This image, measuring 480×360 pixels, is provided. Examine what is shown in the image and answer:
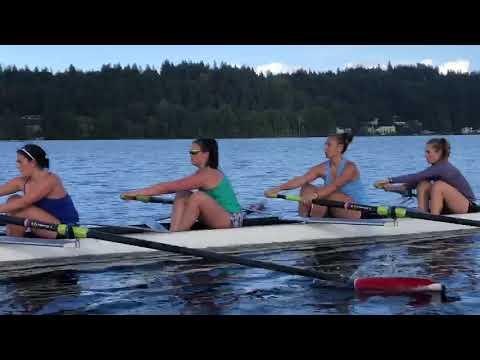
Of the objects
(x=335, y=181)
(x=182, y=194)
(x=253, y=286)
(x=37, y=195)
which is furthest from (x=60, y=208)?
(x=335, y=181)

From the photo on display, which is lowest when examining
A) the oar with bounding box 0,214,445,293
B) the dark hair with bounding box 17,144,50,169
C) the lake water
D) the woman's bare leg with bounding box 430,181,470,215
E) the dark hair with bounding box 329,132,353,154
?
the lake water

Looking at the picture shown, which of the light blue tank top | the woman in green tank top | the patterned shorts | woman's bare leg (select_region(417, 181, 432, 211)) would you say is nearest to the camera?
the woman in green tank top

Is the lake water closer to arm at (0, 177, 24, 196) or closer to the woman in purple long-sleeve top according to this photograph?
the woman in purple long-sleeve top

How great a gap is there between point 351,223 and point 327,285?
3.09 metres

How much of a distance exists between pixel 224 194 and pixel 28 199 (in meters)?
2.44

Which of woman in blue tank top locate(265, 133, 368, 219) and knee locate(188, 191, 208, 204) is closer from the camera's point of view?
knee locate(188, 191, 208, 204)

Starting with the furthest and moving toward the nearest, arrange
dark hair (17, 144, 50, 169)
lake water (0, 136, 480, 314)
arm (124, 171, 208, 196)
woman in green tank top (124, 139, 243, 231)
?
1. woman in green tank top (124, 139, 243, 231)
2. arm (124, 171, 208, 196)
3. dark hair (17, 144, 50, 169)
4. lake water (0, 136, 480, 314)

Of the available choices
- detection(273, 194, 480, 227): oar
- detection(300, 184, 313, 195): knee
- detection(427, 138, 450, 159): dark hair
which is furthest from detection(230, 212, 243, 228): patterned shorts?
detection(427, 138, 450, 159): dark hair

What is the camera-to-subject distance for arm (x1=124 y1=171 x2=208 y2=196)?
10500 millimetres

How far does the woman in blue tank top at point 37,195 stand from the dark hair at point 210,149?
5.60ft

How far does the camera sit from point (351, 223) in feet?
40.8

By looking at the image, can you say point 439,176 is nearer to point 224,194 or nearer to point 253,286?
point 224,194

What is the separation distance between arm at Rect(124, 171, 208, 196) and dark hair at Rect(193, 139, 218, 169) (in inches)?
6.4

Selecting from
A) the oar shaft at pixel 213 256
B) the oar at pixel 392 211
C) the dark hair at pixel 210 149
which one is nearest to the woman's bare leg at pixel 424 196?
the oar at pixel 392 211
